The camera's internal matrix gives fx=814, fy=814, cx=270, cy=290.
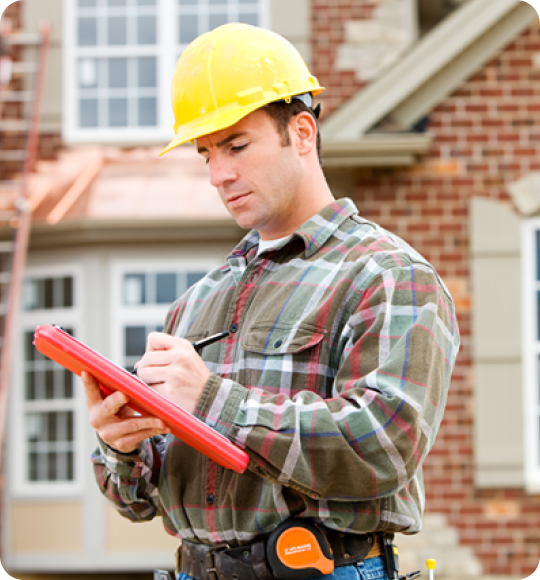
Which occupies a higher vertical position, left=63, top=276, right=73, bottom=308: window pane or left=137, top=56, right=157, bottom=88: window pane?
left=137, top=56, right=157, bottom=88: window pane

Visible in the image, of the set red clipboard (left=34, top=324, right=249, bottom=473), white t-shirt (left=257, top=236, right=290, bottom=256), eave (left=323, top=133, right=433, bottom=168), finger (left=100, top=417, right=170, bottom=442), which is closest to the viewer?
red clipboard (left=34, top=324, right=249, bottom=473)

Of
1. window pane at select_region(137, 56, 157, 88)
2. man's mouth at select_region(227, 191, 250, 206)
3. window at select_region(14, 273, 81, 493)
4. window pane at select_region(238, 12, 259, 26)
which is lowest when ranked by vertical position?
window at select_region(14, 273, 81, 493)

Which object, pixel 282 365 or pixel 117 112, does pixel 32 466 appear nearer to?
pixel 117 112

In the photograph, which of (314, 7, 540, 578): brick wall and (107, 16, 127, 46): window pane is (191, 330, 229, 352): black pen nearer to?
(314, 7, 540, 578): brick wall

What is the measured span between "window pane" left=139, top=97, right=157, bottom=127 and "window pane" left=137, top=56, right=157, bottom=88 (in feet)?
0.64

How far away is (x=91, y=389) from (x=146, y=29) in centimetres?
684

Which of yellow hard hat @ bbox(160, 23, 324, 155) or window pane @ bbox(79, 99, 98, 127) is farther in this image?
window pane @ bbox(79, 99, 98, 127)

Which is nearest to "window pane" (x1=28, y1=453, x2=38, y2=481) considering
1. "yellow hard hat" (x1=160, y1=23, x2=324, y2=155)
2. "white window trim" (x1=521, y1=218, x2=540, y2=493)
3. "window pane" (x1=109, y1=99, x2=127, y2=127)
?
"window pane" (x1=109, y1=99, x2=127, y2=127)

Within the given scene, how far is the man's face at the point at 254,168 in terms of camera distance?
1.89 meters

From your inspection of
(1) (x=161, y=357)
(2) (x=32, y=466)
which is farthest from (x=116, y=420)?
(2) (x=32, y=466)

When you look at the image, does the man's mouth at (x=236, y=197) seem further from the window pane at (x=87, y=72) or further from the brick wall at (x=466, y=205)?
the window pane at (x=87, y=72)

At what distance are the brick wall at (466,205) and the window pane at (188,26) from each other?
2517mm

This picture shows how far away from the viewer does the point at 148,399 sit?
59.9 inches

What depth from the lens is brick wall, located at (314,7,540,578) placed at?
6.42m
